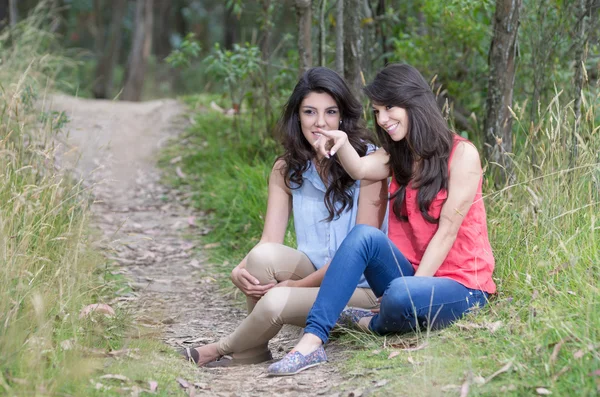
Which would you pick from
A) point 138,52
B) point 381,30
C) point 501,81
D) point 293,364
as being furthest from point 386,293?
point 138,52

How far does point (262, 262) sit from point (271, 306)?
1.07 ft

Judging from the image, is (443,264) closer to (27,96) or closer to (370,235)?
(370,235)

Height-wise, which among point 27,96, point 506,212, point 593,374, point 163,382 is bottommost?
point 163,382

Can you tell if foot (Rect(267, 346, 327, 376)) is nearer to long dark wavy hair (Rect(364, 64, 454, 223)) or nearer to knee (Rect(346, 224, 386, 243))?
knee (Rect(346, 224, 386, 243))

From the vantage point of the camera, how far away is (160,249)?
583 centimetres

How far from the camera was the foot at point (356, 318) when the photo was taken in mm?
3549

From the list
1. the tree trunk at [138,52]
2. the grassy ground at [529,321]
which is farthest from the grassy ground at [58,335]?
the tree trunk at [138,52]

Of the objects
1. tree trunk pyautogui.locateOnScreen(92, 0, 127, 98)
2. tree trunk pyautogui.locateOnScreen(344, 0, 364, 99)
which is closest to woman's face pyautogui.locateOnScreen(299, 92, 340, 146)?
tree trunk pyautogui.locateOnScreen(344, 0, 364, 99)

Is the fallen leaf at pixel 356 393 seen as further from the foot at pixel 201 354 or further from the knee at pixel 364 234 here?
the foot at pixel 201 354

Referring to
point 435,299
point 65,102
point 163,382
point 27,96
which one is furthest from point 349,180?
point 65,102

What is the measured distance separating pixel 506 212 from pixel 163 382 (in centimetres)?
217

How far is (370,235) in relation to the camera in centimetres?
331

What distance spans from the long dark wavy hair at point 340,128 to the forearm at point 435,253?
0.63m

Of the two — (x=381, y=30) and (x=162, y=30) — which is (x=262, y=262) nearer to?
(x=381, y=30)
